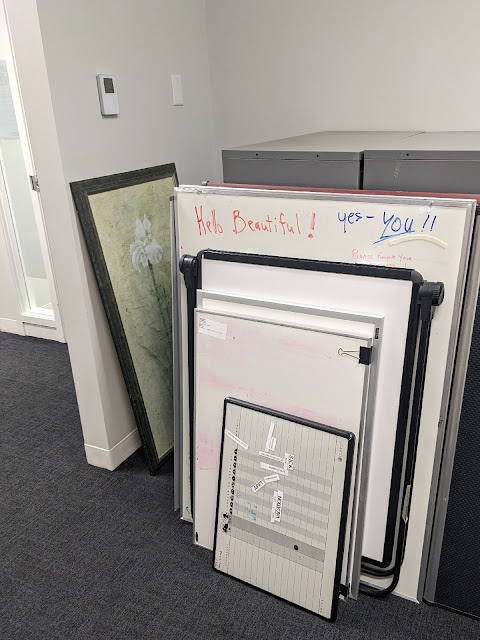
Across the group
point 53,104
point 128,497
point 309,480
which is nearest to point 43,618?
point 128,497

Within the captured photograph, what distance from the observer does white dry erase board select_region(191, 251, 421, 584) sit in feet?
4.11

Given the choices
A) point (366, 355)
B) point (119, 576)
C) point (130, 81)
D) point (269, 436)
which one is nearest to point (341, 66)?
point (130, 81)

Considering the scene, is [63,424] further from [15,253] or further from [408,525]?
[408,525]

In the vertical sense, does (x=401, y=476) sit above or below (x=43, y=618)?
above

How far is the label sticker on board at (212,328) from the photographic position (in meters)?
1.46

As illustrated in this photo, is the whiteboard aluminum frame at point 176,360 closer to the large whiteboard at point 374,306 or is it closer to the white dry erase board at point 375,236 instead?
the white dry erase board at point 375,236

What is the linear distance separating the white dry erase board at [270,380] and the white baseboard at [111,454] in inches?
21.2

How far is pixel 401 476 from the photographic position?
1346mm

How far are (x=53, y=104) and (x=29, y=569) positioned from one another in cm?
142

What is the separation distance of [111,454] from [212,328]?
0.85m

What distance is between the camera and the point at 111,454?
6.63ft

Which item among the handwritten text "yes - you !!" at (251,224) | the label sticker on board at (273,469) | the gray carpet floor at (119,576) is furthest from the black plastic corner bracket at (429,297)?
the gray carpet floor at (119,576)

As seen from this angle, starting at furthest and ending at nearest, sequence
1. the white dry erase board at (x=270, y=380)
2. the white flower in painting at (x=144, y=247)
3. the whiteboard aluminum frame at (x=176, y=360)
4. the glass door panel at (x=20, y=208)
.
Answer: the glass door panel at (x=20, y=208), the white flower in painting at (x=144, y=247), the whiteboard aluminum frame at (x=176, y=360), the white dry erase board at (x=270, y=380)

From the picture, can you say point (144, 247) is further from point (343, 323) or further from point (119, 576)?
point (119, 576)
